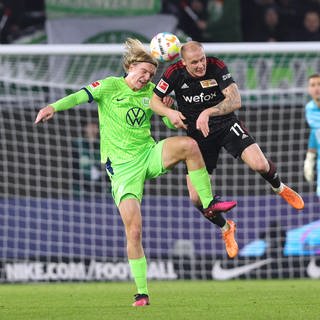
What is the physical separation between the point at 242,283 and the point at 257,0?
6.91 m

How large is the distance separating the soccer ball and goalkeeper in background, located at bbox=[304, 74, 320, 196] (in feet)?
13.0

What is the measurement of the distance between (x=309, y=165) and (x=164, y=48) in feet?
13.9

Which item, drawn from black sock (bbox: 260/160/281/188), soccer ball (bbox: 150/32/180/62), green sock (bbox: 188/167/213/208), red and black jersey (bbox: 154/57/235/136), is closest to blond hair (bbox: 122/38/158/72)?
soccer ball (bbox: 150/32/180/62)

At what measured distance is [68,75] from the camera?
614 inches

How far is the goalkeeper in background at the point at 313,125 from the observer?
1351 centimetres

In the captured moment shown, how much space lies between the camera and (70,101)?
9656 mm

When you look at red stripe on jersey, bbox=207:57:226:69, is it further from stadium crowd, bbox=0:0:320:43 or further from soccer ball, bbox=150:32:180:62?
stadium crowd, bbox=0:0:320:43

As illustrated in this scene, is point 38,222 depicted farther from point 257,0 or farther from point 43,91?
point 257,0

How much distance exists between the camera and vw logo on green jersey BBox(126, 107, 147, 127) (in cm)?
986

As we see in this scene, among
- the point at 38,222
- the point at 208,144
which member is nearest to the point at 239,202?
the point at 38,222

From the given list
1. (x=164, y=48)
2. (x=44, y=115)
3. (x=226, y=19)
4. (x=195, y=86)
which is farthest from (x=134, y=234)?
(x=226, y=19)

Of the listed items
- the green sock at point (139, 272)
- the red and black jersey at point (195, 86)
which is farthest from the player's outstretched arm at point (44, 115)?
the green sock at point (139, 272)

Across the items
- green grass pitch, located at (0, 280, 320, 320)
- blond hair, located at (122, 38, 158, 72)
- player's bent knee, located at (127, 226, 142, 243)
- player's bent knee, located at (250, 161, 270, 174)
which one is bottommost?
green grass pitch, located at (0, 280, 320, 320)

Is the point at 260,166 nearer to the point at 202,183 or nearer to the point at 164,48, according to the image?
the point at 202,183
